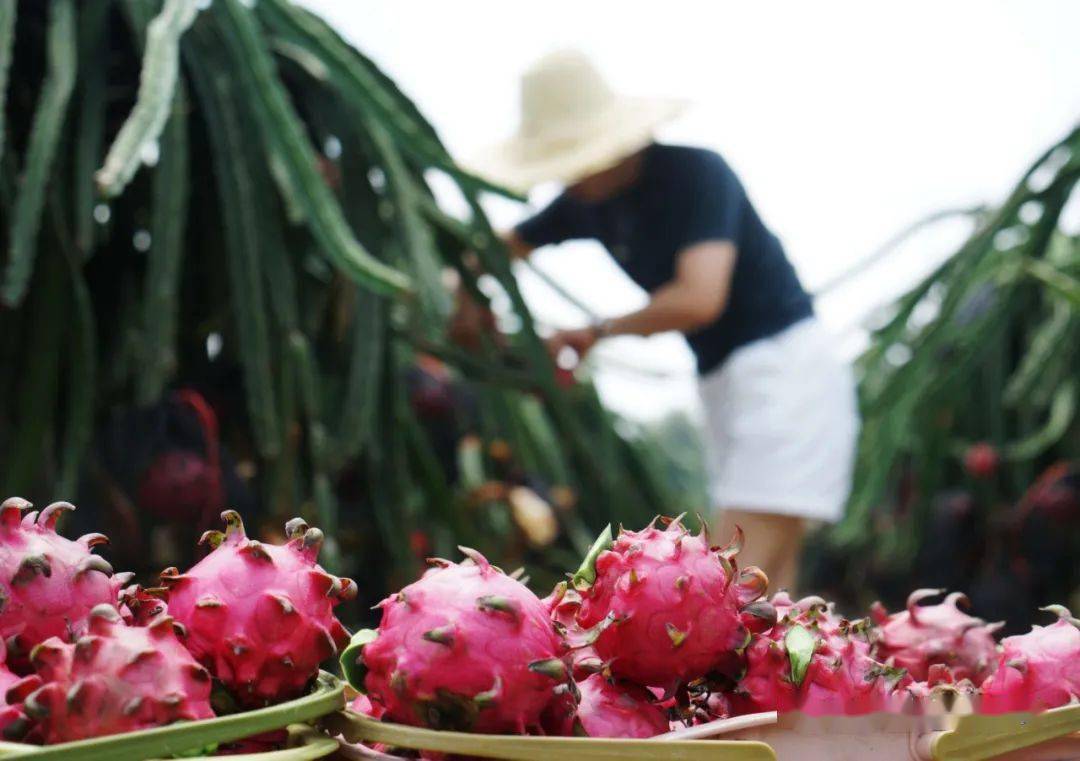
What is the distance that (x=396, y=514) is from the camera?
1.61 metres

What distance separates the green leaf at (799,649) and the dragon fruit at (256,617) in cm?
19

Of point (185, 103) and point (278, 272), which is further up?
point (185, 103)

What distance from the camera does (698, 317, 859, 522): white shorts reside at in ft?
6.56

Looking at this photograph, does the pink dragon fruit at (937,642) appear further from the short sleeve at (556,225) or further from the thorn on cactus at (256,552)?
the short sleeve at (556,225)

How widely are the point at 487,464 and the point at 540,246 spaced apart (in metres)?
0.42

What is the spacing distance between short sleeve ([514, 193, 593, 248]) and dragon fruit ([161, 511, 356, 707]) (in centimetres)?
171

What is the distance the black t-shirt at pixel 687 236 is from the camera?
1.94 meters

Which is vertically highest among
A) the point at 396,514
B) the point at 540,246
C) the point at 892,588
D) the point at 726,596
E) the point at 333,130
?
the point at 333,130

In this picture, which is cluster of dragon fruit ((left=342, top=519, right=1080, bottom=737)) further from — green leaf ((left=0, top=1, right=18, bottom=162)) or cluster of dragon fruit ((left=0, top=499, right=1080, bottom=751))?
green leaf ((left=0, top=1, right=18, bottom=162))

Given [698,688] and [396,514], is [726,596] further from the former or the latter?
[396,514]

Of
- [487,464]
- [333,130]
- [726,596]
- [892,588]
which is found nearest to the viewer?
[726,596]

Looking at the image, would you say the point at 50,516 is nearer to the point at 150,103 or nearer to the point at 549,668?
the point at 549,668

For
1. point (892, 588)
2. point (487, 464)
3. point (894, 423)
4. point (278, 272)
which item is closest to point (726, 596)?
point (278, 272)

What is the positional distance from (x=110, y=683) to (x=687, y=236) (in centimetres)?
155
